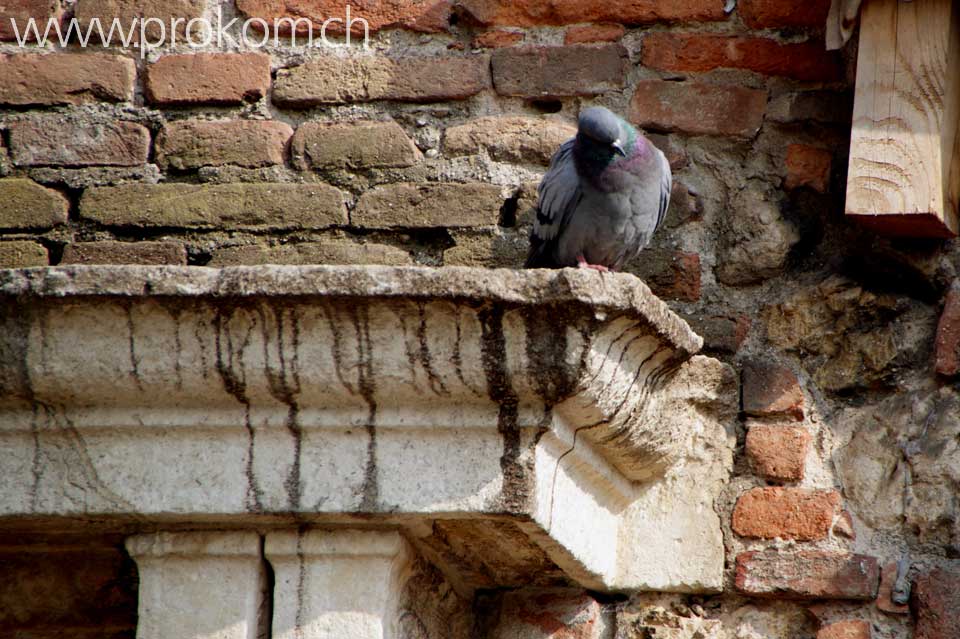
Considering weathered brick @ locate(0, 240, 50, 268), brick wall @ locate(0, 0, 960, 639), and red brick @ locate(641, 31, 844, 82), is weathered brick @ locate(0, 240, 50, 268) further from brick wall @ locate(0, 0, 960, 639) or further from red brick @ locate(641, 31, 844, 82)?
red brick @ locate(641, 31, 844, 82)

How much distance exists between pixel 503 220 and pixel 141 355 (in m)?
0.79

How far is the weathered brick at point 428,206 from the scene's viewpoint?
102 inches

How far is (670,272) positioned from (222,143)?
89 cm

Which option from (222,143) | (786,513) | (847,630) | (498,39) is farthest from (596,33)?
(847,630)

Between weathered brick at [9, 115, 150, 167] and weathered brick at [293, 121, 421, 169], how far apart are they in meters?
0.31

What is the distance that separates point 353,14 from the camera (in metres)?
2.72

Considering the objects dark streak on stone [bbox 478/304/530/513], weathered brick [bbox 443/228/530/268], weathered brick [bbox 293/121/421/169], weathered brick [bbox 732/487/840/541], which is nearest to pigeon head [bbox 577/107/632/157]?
weathered brick [bbox 443/228/530/268]

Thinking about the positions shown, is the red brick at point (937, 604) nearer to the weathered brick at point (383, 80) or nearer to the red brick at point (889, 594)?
the red brick at point (889, 594)

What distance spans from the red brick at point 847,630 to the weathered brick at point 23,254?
1.56 metres

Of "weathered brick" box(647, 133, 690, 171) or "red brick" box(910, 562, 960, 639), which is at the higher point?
"weathered brick" box(647, 133, 690, 171)

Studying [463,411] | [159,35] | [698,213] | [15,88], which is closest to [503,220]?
[698,213]

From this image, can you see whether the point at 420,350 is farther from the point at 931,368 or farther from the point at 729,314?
the point at 931,368

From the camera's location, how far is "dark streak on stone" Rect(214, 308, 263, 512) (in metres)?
2.10

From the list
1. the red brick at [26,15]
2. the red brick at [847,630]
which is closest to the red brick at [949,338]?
the red brick at [847,630]
